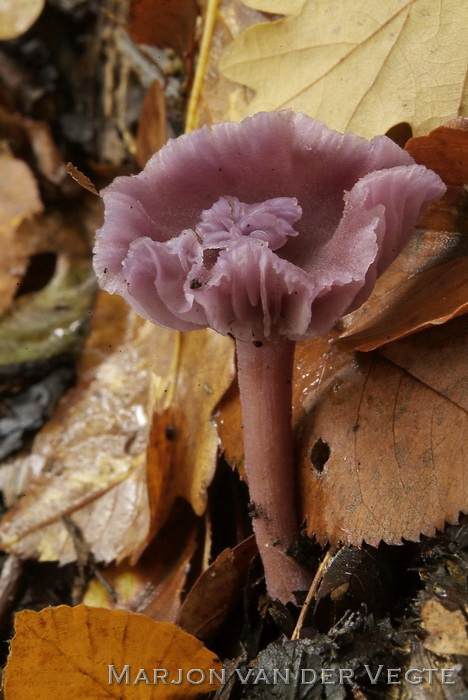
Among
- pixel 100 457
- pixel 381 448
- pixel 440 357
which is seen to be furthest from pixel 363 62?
pixel 100 457

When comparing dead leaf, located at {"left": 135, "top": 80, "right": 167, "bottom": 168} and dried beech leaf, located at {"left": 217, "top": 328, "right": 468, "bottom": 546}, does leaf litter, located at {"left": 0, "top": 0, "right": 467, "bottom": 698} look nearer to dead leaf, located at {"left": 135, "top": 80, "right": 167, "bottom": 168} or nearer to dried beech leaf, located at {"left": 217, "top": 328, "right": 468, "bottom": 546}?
dried beech leaf, located at {"left": 217, "top": 328, "right": 468, "bottom": 546}

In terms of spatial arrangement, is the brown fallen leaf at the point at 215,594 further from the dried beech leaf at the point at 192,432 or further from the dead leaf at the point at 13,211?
the dead leaf at the point at 13,211

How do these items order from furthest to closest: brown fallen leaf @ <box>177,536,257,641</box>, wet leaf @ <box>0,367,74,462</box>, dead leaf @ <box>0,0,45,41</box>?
dead leaf @ <box>0,0,45,41</box> → wet leaf @ <box>0,367,74,462</box> → brown fallen leaf @ <box>177,536,257,641</box>

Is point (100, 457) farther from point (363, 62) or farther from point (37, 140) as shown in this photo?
point (37, 140)

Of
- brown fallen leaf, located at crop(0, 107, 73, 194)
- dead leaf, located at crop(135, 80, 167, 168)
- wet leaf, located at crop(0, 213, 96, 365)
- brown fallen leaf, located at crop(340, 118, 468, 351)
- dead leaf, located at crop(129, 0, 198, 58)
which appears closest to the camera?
brown fallen leaf, located at crop(340, 118, 468, 351)

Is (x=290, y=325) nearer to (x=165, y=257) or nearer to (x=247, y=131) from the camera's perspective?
(x=165, y=257)

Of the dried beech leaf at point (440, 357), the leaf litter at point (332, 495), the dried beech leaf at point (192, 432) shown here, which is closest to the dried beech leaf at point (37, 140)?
the leaf litter at point (332, 495)

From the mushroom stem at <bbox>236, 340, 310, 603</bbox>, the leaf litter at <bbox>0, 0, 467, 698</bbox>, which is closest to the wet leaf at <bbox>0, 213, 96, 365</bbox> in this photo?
the leaf litter at <bbox>0, 0, 467, 698</bbox>
